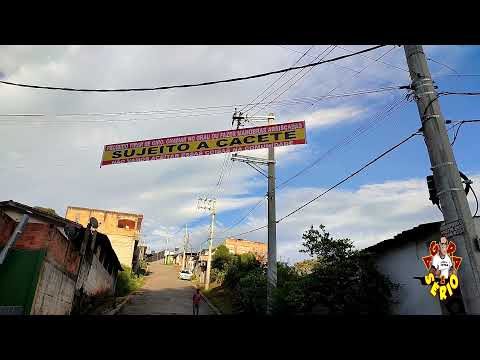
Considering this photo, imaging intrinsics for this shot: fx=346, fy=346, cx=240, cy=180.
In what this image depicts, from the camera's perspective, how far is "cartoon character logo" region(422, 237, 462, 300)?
554 centimetres

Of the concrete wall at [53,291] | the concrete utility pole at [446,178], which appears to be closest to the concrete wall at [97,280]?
the concrete wall at [53,291]

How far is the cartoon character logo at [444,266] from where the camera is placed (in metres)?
5.54

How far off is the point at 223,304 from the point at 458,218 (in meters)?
21.9

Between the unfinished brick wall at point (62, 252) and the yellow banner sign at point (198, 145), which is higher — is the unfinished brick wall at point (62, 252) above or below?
below

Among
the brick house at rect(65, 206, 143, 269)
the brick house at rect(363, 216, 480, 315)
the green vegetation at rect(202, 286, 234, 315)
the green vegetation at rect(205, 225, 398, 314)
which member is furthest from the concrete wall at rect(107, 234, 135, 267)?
the brick house at rect(363, 216, 480, 315)

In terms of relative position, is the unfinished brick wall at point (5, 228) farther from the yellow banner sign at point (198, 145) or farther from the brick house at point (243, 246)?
the brick house at point (243, 246)

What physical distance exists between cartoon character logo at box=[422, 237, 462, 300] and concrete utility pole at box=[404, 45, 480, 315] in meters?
0.14

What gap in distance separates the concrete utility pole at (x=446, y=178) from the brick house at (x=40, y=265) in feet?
35.0

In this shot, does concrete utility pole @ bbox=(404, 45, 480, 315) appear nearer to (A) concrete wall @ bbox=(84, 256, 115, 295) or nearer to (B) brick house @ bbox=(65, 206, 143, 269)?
(A) concrete wall @ bbox=(84, 256, 115, 295)
